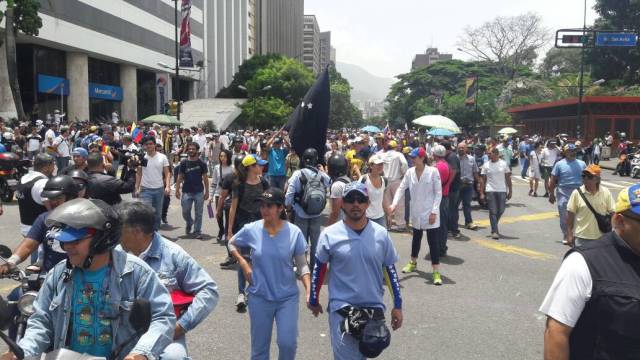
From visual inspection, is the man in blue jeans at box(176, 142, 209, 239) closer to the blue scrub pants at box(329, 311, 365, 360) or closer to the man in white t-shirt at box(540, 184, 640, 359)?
the blue scrub pants at box(329, 311, 365, 360)

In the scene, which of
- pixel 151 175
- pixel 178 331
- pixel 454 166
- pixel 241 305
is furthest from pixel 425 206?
pixel 178 331

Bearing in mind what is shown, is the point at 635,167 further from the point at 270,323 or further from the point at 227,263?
the point at 270,323

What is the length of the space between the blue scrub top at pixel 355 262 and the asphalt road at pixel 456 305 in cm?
141

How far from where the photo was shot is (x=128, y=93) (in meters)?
49.1

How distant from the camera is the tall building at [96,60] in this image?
36062mm

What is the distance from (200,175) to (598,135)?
34830 millimetres

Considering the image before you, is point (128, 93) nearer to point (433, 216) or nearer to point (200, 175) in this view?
point (200, 175)

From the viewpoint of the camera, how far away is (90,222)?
2430 millimetres

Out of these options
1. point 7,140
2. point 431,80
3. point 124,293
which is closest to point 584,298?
point 124,293

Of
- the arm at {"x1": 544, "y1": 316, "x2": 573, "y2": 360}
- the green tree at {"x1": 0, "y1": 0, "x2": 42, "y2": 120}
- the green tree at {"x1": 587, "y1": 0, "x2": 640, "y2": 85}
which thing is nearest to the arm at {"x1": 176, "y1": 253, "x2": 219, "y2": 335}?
the arm at {"x1": 544, "y1": 316, "x2": 573, "y2": 360}

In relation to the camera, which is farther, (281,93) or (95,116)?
(281,93)

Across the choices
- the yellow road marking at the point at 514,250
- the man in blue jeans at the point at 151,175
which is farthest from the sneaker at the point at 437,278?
the man in blue jeans at the point at 151,175

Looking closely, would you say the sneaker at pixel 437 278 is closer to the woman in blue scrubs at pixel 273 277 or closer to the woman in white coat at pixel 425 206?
the woman in white coat at pixel 425 206

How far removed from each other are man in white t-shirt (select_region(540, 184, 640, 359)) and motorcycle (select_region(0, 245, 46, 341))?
2538mm
